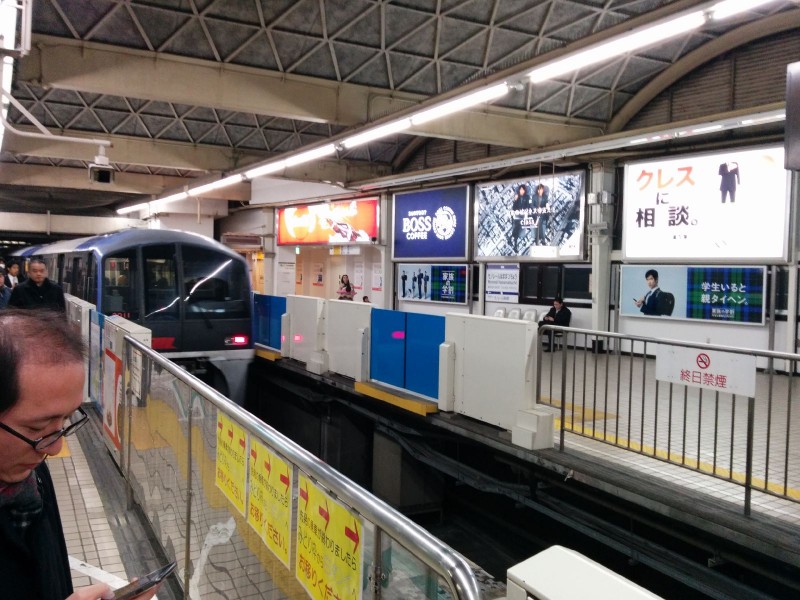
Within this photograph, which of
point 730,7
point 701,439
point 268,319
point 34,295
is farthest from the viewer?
point 268,319

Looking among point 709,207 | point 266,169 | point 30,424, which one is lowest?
point 30,424

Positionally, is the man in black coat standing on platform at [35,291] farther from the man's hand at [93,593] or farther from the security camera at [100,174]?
the man's hand at [93,593]

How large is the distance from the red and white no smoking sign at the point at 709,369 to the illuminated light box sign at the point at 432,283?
946cm

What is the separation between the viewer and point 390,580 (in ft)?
5.75

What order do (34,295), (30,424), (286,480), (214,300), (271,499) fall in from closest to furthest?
1. (30,424)
2. (286,480)
3. (271,499)
4. (34,295)
5. (214,300)

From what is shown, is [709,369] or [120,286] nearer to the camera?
[709,369]

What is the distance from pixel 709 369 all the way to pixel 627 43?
262 centimetres

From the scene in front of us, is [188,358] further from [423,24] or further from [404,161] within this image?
[404,161]

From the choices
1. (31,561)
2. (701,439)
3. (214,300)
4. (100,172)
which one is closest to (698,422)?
(701,439)

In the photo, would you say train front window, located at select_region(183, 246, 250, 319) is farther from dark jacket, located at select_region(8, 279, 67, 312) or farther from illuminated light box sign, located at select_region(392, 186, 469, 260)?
illuminated light box sign, located at select_region(392, 186, 469, 260)

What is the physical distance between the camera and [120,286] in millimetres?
9828

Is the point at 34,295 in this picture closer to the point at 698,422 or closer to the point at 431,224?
the point at 698,422

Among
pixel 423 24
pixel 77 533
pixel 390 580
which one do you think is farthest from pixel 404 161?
A: pixel 390 580

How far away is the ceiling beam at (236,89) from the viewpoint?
828 cm
